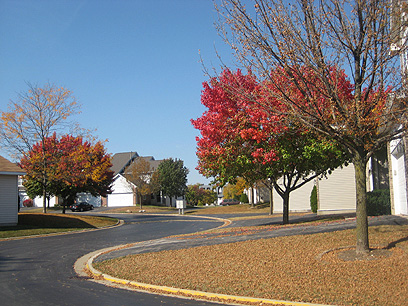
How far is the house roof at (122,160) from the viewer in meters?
71.1

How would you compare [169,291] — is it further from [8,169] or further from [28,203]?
[28,203]

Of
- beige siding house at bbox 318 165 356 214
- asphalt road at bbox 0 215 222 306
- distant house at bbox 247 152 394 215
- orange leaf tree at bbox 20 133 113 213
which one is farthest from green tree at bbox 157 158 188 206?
asphalt road at bbox 0 215 222 306

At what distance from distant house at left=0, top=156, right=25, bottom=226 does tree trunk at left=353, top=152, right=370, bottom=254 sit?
21746 millimetres

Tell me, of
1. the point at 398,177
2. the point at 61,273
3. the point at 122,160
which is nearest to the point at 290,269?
the point at 61,273

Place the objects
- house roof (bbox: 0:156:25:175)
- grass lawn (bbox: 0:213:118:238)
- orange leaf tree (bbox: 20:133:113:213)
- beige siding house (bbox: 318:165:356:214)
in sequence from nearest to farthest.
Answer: grass lawn (bbox: 0:213:118:238) → house roof (bbox: 0:156:25:175) → orange leaf tree (bbox: 20:133:113:213) → beige siding house (bbox: 318:165:356:214)

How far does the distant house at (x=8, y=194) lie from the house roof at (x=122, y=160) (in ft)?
145

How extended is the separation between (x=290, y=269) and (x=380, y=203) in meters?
13.6

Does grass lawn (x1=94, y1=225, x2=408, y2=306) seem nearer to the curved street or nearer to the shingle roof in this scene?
the curved street

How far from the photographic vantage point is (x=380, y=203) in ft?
68.8

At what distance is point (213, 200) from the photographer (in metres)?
89.1

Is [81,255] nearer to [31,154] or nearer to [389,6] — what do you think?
[389,6]

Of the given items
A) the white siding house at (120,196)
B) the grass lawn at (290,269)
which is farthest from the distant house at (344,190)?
the white siding house at (120,196)

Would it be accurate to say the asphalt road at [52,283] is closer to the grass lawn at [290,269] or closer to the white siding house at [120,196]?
the grass lawn at [290,269]

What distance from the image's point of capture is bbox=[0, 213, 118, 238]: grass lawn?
75.2 feet
